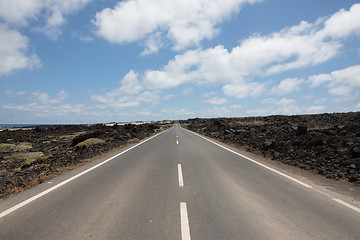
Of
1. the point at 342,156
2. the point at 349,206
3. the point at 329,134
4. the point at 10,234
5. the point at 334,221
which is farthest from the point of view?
the point at 329,134

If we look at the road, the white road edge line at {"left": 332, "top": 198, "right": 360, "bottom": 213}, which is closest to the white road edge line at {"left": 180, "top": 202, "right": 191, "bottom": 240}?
the road

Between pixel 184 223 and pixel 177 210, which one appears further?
pixel 177 210

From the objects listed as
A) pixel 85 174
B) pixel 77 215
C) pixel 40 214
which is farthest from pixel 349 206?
pixel 85 174

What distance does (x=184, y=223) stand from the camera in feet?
12.8

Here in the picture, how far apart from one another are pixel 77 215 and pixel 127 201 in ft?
3.85

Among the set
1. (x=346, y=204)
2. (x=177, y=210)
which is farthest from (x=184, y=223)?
(x=346, y=204)

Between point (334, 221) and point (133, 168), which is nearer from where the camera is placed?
point (334, 221)

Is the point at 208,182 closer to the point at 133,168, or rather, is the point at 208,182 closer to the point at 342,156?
the point at 133,168

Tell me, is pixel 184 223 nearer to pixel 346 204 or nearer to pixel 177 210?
pixel 177 210

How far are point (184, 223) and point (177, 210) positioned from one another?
2.07 feet

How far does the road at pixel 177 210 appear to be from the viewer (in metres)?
3.61

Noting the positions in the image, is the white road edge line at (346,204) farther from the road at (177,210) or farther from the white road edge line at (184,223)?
the white road edge line at (184,223)

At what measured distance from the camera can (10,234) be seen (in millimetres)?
3555

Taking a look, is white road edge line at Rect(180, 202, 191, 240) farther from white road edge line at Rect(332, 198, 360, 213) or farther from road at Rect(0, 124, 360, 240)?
white road edge line at Rect(332, 198, 360, 213)
